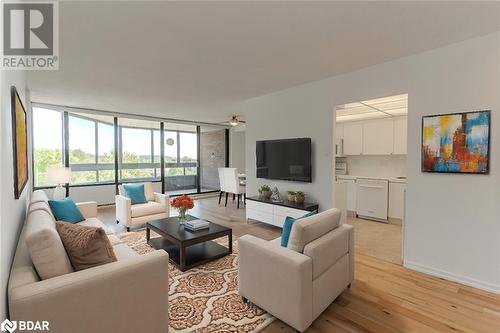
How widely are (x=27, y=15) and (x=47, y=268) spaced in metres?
2.04

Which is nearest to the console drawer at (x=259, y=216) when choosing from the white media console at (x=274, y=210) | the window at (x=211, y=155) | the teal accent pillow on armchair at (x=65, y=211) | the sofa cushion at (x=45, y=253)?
the white media console at (x=274, y=210)

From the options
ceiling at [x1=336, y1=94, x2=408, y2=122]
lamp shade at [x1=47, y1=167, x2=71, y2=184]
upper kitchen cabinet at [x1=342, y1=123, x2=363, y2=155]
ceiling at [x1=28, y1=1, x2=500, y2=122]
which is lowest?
lamp shade at [x1=47, y1=167, x2=71, y2=184]

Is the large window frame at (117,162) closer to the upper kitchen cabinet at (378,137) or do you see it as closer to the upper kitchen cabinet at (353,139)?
the upper kitchen cabinet at (353,139)

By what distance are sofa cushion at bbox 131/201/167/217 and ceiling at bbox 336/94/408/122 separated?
142 inches

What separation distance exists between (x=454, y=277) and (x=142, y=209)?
4.48 metres

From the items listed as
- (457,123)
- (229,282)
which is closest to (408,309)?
(229,282)

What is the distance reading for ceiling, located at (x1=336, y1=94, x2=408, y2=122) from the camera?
376cm

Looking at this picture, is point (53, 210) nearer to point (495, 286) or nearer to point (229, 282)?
point (229, 282)

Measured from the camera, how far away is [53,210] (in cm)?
298

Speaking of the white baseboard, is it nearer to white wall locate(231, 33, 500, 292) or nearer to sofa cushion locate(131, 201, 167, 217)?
white wall locate(231, 33, 500, 292)

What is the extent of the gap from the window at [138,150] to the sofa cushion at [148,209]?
2.69 metres

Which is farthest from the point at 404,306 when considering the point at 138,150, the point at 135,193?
the point at 138,150

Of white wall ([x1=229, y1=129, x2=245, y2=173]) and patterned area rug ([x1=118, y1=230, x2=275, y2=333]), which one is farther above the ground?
white wall ([x1=229, y1=129, x2=245, y2=173])

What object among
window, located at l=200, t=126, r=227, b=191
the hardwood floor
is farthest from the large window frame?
the hardwood floor
